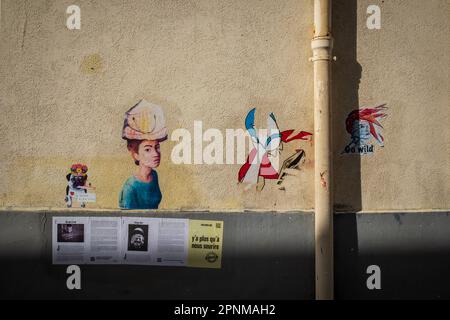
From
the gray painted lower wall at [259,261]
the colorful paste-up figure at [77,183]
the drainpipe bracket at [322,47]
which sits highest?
the drainpipe bracket at [322,47]

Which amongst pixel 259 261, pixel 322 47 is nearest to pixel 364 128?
pixel 322 47

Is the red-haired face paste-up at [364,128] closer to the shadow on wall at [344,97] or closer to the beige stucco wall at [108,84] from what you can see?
the shadow on wall at [344,97]

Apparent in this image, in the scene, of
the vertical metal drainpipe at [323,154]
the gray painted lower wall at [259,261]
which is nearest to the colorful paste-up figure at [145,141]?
the gray painted lower wall at [259,261]

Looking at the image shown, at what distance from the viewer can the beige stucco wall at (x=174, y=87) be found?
13.7ft

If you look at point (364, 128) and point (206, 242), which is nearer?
point (206, 242)

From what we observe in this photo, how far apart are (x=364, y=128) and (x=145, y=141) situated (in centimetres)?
189

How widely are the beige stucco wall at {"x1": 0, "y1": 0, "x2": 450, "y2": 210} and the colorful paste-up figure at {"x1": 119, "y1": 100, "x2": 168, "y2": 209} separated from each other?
57mm

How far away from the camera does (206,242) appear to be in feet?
13.6

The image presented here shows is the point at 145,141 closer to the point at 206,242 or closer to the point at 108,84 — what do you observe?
the point at 108,84

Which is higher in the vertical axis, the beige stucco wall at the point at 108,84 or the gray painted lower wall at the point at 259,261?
the beige stucco wall at the point at 108,84

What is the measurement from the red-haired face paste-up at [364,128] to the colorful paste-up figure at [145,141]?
1601 mm

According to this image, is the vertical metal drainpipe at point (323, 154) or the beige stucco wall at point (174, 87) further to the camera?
the beige stucco wall at point (174, 87)

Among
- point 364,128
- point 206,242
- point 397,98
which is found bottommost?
point 206,242
